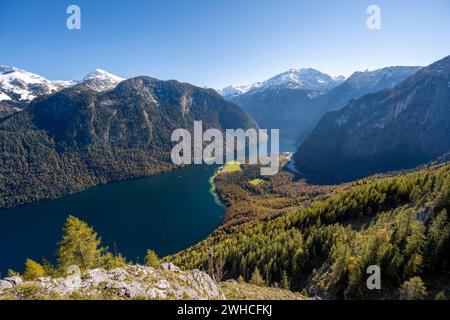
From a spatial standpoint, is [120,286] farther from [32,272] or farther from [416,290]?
[32,272]

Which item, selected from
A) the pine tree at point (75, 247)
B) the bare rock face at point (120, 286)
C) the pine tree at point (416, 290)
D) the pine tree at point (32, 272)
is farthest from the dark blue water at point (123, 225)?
the pine tree at point (416, 290)

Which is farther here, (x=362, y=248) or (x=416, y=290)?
(x=362, y=248)

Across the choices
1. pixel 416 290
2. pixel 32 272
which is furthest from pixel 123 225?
pixel 416 290

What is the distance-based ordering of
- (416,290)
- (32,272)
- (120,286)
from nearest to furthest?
(120,286)
(416,290)
(32,272)

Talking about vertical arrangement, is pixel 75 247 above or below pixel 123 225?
above

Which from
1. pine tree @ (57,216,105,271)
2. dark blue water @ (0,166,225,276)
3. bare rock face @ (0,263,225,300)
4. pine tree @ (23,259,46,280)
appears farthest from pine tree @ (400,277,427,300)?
dark blue water @ (0,166,225,276)

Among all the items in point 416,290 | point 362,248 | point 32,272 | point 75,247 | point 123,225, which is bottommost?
point 123,225
